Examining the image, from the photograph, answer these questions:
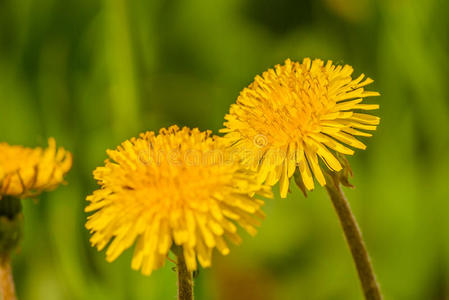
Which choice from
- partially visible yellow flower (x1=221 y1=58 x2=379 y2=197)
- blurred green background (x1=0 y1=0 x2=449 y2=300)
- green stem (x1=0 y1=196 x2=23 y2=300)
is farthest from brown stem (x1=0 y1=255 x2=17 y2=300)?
blurred green background (x1=0 y1=0 x2=449 y2=300)

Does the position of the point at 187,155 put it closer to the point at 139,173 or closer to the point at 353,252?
the point at 139,173

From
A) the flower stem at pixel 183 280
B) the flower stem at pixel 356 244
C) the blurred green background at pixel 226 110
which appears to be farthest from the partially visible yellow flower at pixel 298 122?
the blurred green background at pixel 226 110

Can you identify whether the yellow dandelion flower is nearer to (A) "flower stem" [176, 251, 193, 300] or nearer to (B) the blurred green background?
(A) "flower stem" [176, 251, 193, 300]

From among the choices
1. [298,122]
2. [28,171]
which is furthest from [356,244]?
[28,171]

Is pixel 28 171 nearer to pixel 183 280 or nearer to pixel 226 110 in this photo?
pixel 183 280

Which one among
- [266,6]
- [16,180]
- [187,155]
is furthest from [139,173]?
[266,6]
